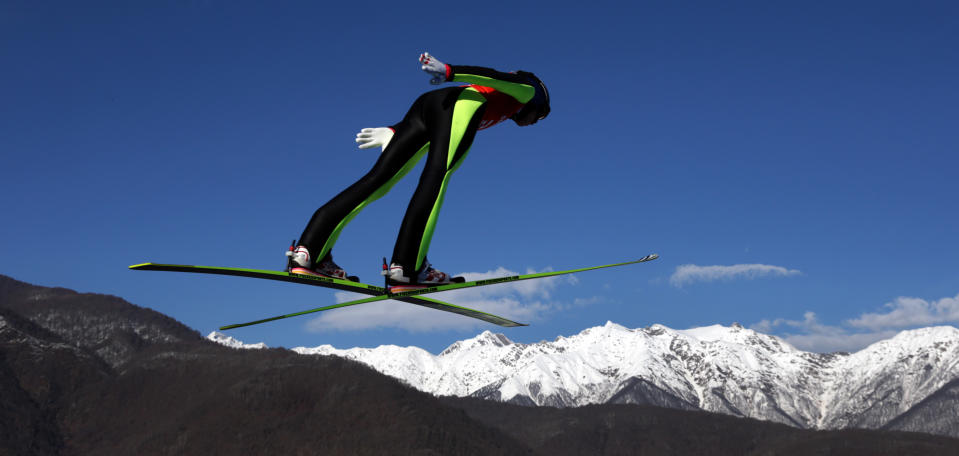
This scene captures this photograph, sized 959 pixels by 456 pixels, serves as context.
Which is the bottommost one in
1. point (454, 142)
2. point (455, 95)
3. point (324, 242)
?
point (324, 242)

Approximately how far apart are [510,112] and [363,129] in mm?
1739

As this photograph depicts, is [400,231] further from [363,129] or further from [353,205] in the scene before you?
[363,129]

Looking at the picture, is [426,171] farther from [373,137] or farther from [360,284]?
→ [360,284]

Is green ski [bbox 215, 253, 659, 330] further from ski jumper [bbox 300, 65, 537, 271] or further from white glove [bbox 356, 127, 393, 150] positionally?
white glove [bbox 356, 127, 393, 150]

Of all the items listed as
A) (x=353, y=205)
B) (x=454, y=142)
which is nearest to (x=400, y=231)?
(x=353, y=205)

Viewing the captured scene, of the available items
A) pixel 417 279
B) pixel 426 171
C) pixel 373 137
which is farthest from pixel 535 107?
pixel 417 279

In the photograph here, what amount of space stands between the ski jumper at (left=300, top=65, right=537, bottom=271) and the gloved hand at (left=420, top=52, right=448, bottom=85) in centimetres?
98

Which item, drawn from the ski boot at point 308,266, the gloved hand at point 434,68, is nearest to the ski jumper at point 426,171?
the ski boot at point 308,266

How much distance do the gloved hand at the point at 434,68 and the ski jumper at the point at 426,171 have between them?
0.98 meters

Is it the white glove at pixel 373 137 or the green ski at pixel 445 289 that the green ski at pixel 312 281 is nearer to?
the green ski at pixel 445 289

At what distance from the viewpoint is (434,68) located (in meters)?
7.96

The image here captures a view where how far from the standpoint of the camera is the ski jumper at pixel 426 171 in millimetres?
9094

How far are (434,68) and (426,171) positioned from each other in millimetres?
1511

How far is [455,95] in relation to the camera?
30.4ft
